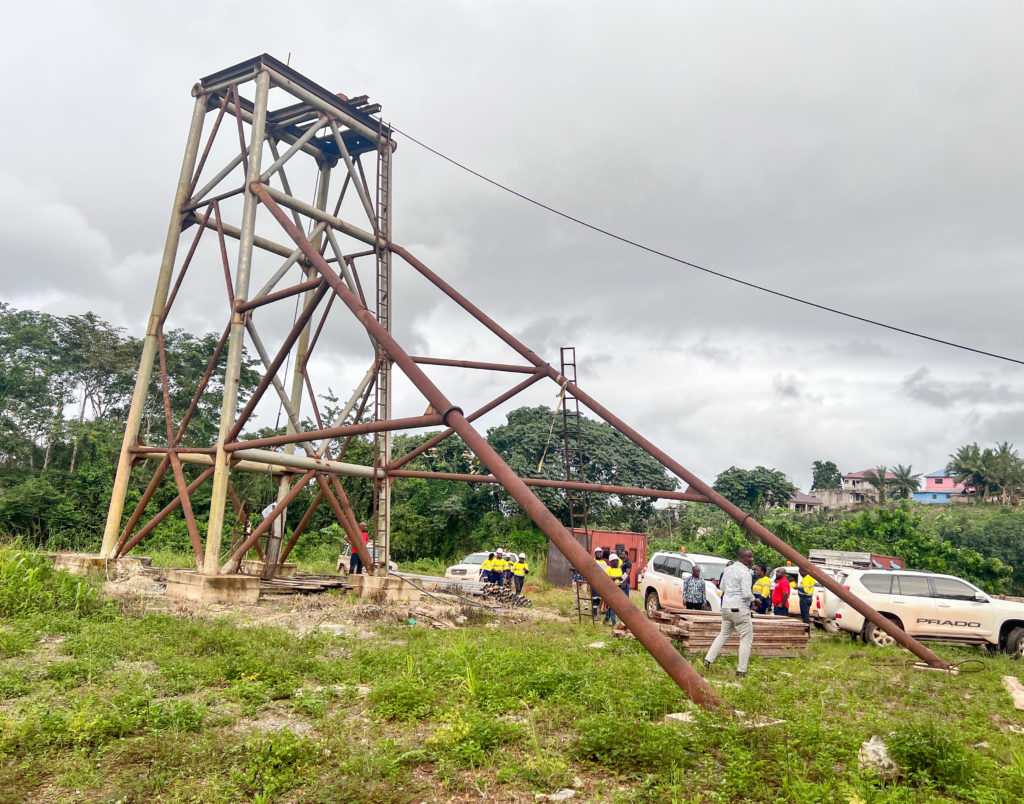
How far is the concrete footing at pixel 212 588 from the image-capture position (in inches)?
485

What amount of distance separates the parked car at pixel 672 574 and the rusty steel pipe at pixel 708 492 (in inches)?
141

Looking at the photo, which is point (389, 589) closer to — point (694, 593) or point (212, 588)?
point (212, 588)

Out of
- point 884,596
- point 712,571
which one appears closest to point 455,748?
point 884,596

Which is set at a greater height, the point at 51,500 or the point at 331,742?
the point at 51,500

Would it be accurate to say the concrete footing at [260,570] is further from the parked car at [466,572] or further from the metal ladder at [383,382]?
the parked car at [466,572]

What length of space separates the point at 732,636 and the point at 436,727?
638cm

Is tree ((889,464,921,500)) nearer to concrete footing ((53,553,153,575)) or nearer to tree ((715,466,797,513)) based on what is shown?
tree ((715,466,797,513))

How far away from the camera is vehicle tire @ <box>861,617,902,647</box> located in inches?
504

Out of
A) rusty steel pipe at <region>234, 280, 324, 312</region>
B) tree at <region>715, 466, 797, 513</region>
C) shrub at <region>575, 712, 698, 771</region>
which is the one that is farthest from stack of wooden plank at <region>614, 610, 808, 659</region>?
tree at <region>715, 466, 797, 513</region>

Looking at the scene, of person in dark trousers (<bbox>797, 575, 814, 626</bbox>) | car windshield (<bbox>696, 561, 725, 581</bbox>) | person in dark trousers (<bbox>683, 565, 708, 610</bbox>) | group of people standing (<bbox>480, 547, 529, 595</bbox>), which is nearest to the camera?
person in dark trousers (<bbox>683, 565, 708, 610</bbox>)

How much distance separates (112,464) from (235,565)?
2401 cm

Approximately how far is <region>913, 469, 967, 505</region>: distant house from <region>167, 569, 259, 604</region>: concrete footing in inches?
2743

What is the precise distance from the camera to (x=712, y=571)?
16688mm

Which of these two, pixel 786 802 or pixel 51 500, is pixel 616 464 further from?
pixel 786 802
